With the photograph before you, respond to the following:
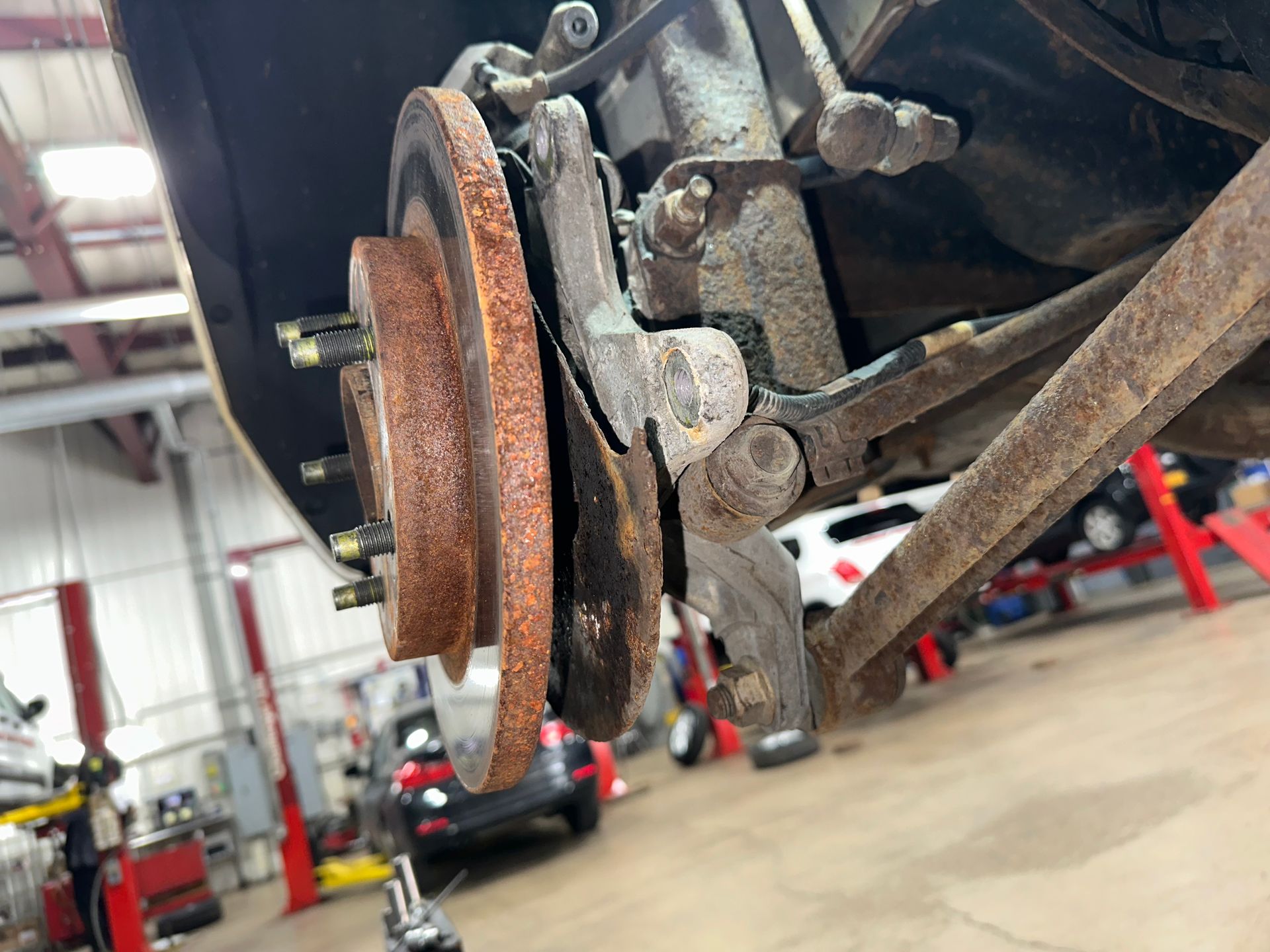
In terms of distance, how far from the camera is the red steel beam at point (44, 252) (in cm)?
553

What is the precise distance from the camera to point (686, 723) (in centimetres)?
567

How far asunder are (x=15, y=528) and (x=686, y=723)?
8.13 metres

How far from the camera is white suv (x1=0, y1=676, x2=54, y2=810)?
157 inches

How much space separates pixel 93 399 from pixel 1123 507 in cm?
762

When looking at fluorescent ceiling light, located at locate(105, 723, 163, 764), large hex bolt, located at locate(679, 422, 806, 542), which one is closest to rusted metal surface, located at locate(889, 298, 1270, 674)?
large hex bolt, located at locate(679, 422, 806, 542)

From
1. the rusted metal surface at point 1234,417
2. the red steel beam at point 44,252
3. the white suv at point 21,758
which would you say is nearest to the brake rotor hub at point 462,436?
the rusted metal surface at point 1234,417

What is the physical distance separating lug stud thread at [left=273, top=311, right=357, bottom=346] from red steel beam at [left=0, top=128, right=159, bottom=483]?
5.75m

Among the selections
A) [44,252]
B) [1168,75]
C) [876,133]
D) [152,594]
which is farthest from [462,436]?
[152,594]

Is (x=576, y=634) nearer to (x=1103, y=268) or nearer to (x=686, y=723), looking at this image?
(x=1103, y=268)

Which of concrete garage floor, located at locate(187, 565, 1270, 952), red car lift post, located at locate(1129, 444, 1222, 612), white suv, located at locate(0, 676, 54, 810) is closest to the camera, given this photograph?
concrete garage floor, located at locate(187, 565, 1270, 952)

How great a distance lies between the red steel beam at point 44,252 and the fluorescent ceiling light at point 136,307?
24.3 inches

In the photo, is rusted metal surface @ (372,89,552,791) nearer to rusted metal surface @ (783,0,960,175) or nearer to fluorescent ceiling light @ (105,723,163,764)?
rusted metal surface @ (783,0,960,175)

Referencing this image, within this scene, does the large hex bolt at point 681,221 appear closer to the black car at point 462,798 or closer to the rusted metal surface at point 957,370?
the rusted metal surface at point 957,370

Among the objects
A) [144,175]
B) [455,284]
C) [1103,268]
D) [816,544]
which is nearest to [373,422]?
[455,284]
